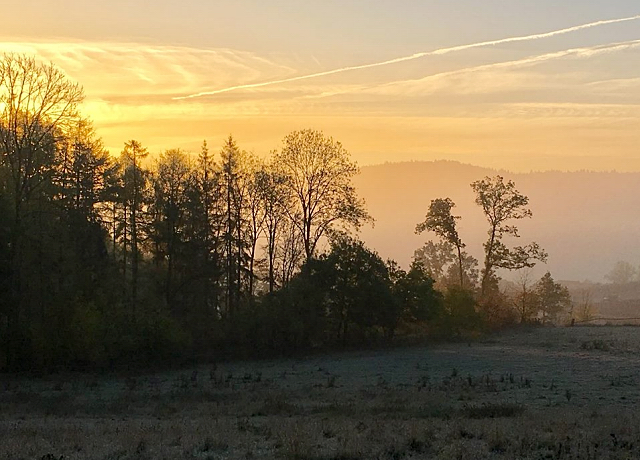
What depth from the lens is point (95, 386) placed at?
36844 millimetres

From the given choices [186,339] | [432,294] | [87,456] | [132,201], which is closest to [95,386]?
[186,339]

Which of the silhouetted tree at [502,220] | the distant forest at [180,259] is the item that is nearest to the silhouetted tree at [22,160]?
the distant forest at [180,259]

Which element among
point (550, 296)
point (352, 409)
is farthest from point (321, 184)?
point (550, 296)

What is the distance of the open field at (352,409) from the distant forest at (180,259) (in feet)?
12.1

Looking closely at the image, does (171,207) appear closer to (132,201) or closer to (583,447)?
(132,201)

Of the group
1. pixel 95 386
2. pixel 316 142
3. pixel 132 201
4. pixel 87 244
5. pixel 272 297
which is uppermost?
pixel 316 142

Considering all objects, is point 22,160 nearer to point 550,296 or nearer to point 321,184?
point 321,184

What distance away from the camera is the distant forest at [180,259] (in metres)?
41.7

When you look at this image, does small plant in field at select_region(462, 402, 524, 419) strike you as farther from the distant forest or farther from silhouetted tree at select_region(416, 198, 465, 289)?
silhouetted tree at select_region(416, 198, 465, 289)

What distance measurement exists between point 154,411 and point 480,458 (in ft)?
50.7

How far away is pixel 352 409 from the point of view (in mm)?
23906

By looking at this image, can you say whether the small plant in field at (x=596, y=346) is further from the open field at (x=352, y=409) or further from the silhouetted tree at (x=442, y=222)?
the silhouetted tree at (x=442, y=222)

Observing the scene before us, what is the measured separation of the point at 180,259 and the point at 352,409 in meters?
33.1

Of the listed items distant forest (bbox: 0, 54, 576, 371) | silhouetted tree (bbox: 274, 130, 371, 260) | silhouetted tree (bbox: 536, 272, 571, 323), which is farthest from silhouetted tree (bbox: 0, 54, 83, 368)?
silhouetted tree (bbox: 536, 272, 571, 323)
